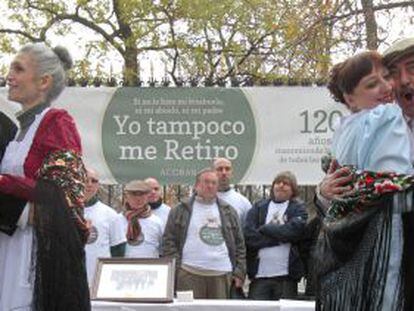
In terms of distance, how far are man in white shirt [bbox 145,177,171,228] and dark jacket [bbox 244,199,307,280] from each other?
2.47ft

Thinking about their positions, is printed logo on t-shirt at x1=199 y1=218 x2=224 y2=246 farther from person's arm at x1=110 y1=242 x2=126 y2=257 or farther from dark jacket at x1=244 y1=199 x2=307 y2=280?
person's arm at x1=110 y1=242 x2=126 y2=257

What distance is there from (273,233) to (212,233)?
502 mm

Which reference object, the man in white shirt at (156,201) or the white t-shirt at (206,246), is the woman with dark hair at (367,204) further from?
the man in white shirt at (156,201)

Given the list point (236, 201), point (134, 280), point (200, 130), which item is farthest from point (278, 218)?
point (134, 280)

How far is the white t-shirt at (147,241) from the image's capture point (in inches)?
278

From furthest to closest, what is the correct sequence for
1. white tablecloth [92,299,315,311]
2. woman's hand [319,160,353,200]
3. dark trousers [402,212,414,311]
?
white tablecloth [92,299,315,311] → woman's hand [319,160,353,200] → dark trousers [402,212,414,311]

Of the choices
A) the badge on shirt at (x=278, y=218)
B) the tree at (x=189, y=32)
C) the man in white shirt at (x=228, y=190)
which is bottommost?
the badge on shirt at (x=278, y=218)

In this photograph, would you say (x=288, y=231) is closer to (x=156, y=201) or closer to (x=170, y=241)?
(x=170, y=241)

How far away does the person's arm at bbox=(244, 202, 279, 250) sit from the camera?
7.10 m

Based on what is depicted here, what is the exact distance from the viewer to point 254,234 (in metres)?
7.19

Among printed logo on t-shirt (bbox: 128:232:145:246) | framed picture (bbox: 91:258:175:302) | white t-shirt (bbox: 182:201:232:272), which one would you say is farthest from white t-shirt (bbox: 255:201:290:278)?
framed picture (bbox: 91:258:175:302)

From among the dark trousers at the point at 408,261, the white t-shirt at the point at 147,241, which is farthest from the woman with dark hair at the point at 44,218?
the white t-shirt at the point at 147,241

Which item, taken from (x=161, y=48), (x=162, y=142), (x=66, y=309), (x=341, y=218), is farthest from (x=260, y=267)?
→ (x=161, y=48)

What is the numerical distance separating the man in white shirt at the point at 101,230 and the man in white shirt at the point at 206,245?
1.64 ft
